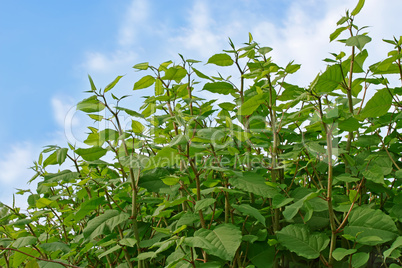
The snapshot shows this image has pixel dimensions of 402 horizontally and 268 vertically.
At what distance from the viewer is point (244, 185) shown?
1529mm

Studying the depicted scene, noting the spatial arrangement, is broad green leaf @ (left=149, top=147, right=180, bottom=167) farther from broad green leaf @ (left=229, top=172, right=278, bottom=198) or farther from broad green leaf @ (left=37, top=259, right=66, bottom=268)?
broad green leaf @ (left=37, top=259, right=66, bottom=268)

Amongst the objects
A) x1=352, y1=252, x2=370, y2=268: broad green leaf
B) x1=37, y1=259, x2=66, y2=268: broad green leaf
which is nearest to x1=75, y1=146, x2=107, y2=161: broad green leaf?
x1=37, y1=259, x2=66, y2=268: broad green leaf

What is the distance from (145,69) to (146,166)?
0.62 metres

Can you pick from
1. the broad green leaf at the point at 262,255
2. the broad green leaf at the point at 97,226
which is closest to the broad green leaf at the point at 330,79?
the broad green leaf at the point at 262,255

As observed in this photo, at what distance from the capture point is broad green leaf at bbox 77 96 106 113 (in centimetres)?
173

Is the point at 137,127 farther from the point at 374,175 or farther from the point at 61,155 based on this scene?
the point at 374,175

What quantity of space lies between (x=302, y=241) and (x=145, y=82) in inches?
43.9

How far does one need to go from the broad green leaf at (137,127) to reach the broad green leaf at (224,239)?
0.70 meters

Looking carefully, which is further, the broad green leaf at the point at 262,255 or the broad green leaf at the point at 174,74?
the broad green leaf at the point at 174,74

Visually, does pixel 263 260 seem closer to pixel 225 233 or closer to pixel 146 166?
pixel 225 233

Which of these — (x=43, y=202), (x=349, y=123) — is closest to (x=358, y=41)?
(x=349, y=123)

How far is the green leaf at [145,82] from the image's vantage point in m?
1.95

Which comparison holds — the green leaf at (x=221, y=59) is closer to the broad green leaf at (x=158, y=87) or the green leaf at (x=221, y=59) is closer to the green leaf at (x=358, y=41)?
the broad green leaf at (x=158, y=87)

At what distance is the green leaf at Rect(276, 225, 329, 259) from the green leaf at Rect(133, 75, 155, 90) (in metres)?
1.01
